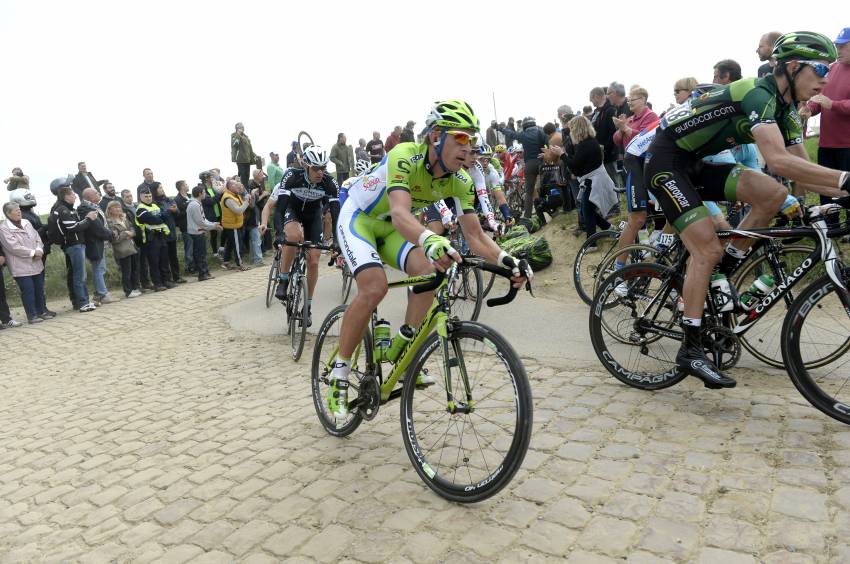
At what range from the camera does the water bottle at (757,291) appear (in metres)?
4.64

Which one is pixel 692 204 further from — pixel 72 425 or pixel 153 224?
pixel 153 224

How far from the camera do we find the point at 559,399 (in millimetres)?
5281

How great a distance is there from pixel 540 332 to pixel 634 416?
8.99ft

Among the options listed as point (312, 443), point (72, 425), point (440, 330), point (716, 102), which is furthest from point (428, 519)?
point (72, 425)

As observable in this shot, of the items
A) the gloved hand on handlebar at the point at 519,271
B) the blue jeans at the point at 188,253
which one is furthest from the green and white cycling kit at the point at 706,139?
the blue jeans at the point at 188,253

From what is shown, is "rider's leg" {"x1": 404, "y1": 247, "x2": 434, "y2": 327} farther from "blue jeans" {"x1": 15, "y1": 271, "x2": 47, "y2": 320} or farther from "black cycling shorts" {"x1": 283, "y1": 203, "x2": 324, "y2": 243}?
"blue jeans" {"x1": 15, "y1": 271, "x2": 47, "y2": 320}

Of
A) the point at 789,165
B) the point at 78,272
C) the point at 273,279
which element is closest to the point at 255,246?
the point at 78,272

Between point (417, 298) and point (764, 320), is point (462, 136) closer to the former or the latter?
point (417, 298)

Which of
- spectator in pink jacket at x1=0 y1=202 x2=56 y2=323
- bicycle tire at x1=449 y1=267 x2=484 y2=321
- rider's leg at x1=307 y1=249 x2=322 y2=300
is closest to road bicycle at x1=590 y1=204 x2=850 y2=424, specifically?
bicycle tire at x1=449 y1=267 x2=484 y2=321

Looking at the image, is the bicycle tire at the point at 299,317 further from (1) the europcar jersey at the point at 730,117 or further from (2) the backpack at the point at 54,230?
(2) the backpack at the point at 54,230

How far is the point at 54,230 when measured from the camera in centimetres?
1291

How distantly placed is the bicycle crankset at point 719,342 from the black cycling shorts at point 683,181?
2.63 feet

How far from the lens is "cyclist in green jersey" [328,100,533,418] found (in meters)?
4.20

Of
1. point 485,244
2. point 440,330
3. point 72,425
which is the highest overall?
point 485,244
